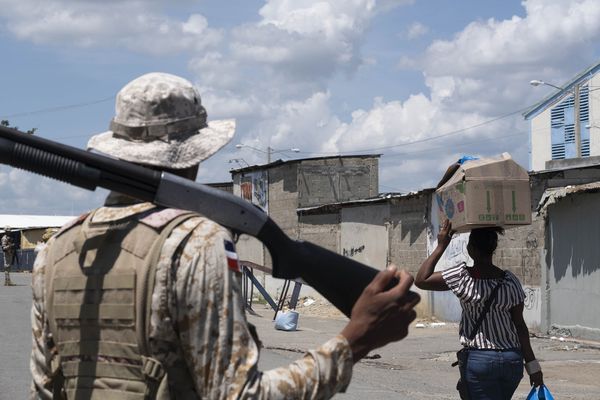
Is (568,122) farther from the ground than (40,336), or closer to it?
farther from the ground

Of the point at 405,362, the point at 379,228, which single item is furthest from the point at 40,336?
the point at 379,228

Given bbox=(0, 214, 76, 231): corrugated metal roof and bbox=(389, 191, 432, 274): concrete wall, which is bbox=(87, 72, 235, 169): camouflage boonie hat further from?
bbox=(0, 214, 76, 231): corrugated metal roof

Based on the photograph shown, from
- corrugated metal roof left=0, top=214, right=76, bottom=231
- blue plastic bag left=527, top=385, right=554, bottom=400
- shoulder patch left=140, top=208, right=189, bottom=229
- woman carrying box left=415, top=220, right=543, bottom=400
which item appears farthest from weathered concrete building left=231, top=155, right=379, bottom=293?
corrugated metal roof left=0, top=214, right=76, bottom=231

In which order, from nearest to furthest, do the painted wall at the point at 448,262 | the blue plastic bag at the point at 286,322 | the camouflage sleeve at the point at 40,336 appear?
1. the camouflage sleeve at the point at 40,336
2. the blue plastic bag at the point at 286,322
3. the painted wall at the point at 448,262

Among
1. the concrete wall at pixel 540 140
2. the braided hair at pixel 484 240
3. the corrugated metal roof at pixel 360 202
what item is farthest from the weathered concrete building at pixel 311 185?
the braided hair at pixel 484 240

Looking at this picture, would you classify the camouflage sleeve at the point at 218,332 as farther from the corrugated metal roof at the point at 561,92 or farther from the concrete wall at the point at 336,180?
the corrugated metal roof at the point at 561,92

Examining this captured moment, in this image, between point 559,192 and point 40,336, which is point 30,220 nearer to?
point 559,192

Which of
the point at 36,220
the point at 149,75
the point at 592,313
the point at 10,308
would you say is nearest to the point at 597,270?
the point at 592,313

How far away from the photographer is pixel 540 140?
200ft

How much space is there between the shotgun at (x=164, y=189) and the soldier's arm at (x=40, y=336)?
37cm

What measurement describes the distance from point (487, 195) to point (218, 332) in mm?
4880

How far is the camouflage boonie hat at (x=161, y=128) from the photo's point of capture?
8.16ft

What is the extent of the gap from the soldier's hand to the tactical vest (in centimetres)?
48

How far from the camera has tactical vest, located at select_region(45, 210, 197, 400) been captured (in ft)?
7.55
